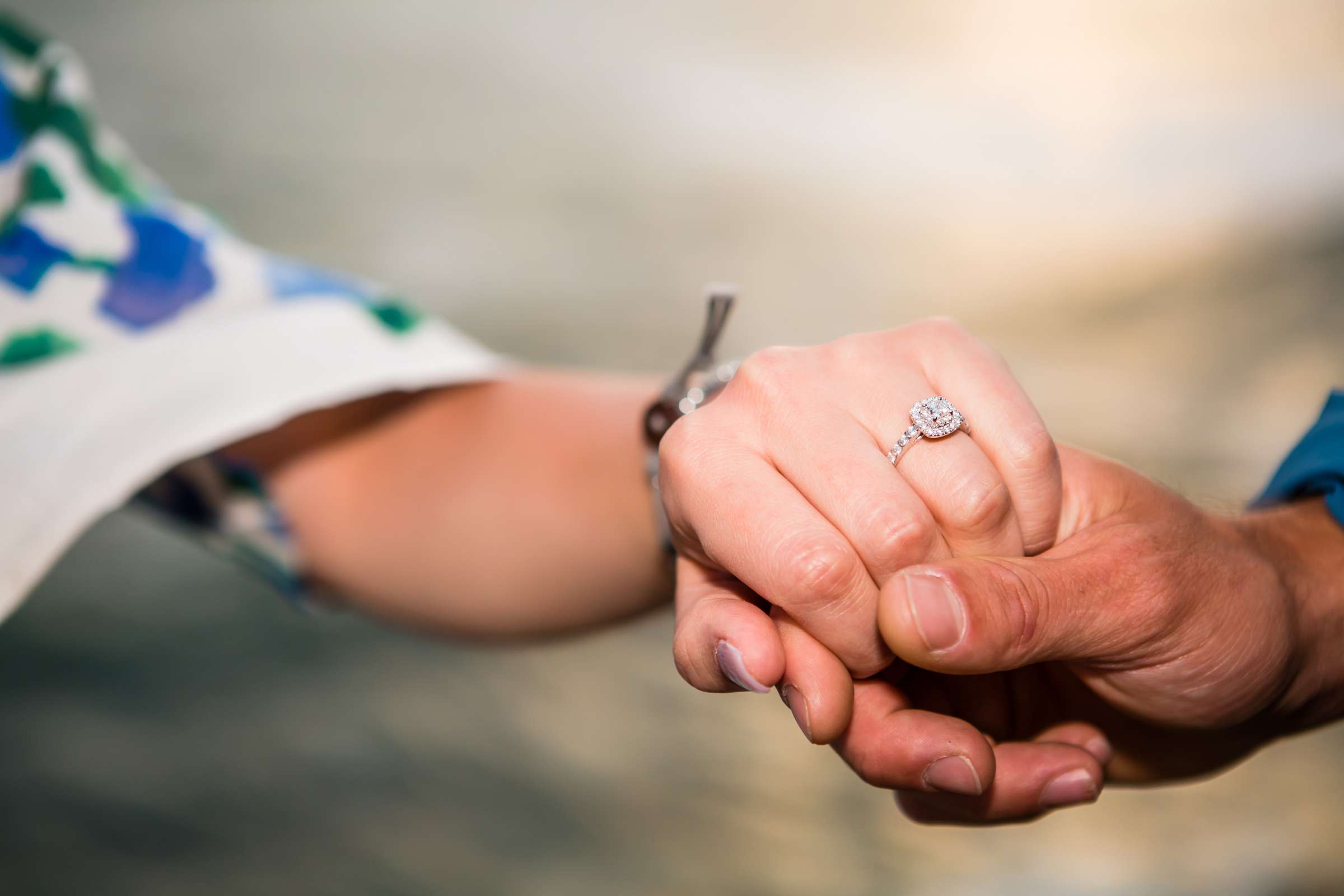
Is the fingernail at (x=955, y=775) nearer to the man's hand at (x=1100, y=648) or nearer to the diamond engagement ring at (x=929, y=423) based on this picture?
the man's hand at (x=1100, y=648)

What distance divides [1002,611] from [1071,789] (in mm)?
120

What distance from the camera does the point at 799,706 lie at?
34 cm

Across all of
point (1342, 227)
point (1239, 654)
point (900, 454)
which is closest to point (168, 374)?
point (900, 454)

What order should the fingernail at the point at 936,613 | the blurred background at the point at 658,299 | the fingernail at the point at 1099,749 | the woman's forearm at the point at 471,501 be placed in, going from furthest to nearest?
the blurred background at the point at 658,299, the woman's forearm at the point at 471,501, the fingernail at the point at 1099,749, the fingernail at the point at 936,613

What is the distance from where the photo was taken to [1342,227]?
1001 millimetres

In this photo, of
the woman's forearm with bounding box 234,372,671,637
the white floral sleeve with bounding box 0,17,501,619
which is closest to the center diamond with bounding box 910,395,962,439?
the woman's forearm with bounding box 234,372,671,637

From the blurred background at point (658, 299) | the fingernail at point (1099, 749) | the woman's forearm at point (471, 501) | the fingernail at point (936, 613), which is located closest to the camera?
the fingernail at point (936, 613)

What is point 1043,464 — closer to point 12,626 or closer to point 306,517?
point 306,517

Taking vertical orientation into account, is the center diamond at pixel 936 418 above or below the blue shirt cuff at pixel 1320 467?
above

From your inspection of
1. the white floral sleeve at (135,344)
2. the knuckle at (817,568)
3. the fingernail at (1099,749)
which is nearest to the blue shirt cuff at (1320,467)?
the fingernail at (1099,749)

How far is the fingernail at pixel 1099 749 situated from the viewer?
0.41m

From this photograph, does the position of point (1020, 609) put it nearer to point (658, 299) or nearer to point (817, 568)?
point (817, 568)

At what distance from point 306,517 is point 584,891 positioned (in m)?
0.44

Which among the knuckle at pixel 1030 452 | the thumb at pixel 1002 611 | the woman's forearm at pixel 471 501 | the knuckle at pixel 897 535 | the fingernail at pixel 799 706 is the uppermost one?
the knuckle at pixel 1030 452
